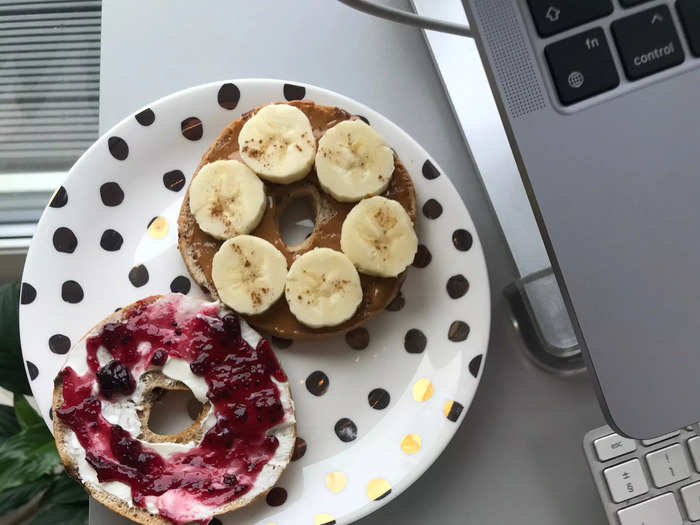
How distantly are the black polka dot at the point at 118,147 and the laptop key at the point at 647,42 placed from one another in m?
0.73

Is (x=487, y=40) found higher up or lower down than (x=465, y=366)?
higher up

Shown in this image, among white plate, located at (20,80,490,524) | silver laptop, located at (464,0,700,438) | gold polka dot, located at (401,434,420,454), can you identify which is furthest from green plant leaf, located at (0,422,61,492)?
silver laptop, located at (464,0,700,438)

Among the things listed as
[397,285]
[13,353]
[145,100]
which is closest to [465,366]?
[397,285]

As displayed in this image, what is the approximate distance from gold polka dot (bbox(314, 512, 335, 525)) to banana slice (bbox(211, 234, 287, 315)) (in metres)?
0.30

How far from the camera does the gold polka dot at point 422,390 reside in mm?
992

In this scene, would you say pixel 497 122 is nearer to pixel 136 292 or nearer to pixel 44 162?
pixel 136 292

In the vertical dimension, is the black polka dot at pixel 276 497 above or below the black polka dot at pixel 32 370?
below

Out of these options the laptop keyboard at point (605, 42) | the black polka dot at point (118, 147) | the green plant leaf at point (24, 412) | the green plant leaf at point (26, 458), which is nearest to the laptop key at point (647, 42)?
the laptop keyboard at point (605, 42)

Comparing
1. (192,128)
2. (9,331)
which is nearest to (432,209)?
(192,128)

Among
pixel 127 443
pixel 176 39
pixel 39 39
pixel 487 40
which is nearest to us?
pixel 487 40

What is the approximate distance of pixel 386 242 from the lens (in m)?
0.99

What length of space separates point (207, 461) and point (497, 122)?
66 centimetres

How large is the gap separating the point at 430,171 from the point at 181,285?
1.39ft

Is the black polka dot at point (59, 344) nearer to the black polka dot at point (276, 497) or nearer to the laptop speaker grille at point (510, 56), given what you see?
the black polka dot at point (276, 497)
